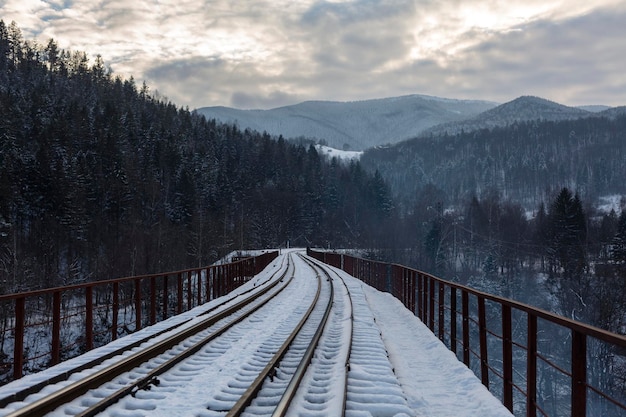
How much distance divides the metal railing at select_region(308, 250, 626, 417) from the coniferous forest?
6.41 metres

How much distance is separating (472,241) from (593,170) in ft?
323

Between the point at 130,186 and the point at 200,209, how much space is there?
15.0 meters

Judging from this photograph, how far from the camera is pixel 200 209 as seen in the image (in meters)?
100

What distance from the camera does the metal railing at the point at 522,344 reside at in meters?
4.42

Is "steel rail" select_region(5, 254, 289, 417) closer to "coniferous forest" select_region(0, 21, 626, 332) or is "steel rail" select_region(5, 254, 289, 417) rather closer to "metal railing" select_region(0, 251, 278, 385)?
"metal railing" select_region(0, 251, 278, 385)

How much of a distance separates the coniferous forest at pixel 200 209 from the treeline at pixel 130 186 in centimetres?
34

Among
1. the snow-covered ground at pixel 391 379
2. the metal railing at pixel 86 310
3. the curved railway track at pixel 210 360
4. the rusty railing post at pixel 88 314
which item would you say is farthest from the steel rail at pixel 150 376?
the rusty railing post at pixel 88 314

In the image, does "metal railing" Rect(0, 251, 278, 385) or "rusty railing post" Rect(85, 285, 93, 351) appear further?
"rusty railing post" Rect(85, 285, 93, 351)

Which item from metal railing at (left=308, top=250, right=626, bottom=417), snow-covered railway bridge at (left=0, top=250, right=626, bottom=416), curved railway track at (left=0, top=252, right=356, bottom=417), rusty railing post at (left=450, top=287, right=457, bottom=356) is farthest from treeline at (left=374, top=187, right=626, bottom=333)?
curved railway track at (left=0, top=252, right=356, bottom=417)

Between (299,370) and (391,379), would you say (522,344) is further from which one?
(299,370)

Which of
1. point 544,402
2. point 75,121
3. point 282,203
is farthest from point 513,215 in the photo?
point 75,121

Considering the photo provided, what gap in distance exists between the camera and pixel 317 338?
9.84m

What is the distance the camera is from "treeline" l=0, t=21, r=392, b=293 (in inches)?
2746

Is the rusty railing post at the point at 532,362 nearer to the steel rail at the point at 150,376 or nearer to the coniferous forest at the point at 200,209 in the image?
the steel rail at the point at 150,376
